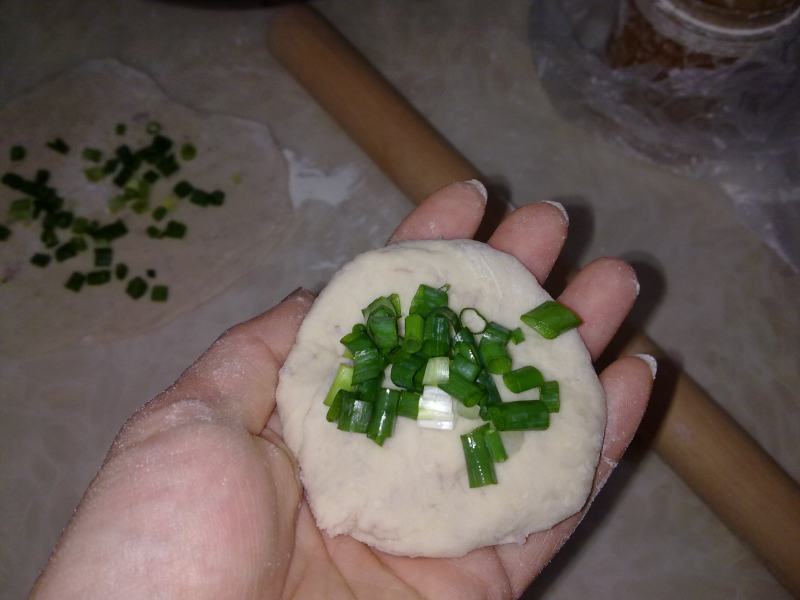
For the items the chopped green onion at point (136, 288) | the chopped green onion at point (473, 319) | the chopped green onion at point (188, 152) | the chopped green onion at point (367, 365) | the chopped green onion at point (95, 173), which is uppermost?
the chopped green onion at point (473, 319)

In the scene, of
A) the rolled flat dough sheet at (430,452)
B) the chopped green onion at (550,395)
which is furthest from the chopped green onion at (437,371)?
the chopped green onion at (550,395)

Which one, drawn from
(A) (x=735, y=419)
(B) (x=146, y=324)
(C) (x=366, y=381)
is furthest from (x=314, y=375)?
(A) (x=735, y=419)

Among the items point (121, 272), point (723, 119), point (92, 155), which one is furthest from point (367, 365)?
point (723, 119)

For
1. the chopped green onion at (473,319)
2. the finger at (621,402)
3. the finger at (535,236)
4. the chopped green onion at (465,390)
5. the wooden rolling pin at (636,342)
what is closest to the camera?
the chopped green onion at (465,390)

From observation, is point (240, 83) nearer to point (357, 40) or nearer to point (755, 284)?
point (357, 40)

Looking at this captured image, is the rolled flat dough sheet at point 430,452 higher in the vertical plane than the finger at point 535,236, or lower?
lower

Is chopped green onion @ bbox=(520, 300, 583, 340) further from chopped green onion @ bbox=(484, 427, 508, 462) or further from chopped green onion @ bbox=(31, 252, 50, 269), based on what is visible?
chopped green onion @ bbox=(31, 252, 50, 269)

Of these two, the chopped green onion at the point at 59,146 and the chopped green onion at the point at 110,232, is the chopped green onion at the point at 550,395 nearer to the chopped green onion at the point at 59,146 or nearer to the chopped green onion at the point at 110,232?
the chopped green onion at the point at 110,232
